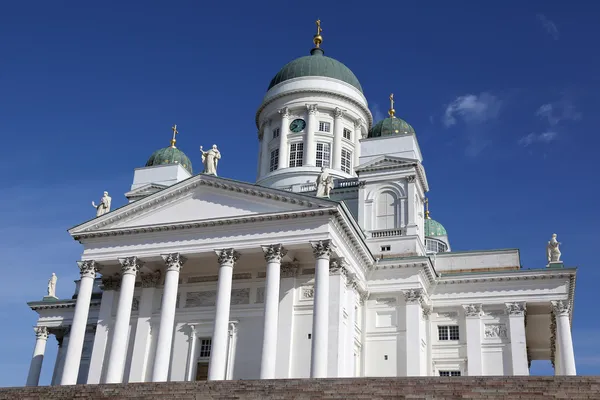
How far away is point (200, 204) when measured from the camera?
111 ft

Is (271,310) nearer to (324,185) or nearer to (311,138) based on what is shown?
(324,185)

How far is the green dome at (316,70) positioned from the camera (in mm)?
49534

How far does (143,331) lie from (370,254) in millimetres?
12015

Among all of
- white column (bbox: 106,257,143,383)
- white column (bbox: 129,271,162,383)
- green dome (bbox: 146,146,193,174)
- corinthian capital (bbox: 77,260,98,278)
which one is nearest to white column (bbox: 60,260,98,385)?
corinthian capital (bbox: 77,260,98,278)

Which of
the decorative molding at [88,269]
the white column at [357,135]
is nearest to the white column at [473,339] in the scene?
the white column at [357,135]

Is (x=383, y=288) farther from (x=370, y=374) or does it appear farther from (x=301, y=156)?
(x=301, y=156)

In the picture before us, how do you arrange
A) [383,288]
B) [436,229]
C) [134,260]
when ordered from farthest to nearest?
[436,229] < [383,288] < [134,260]

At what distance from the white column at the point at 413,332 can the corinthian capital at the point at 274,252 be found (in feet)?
26.4

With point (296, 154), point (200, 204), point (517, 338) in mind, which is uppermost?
point (296, 154)

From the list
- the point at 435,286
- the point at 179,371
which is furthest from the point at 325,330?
the point at 435,286

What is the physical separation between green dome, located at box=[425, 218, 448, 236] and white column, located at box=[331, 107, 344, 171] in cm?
1570

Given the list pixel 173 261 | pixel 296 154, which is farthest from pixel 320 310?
pixel 296 154

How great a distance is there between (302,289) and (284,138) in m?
16.6

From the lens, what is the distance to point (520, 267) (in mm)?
39000
